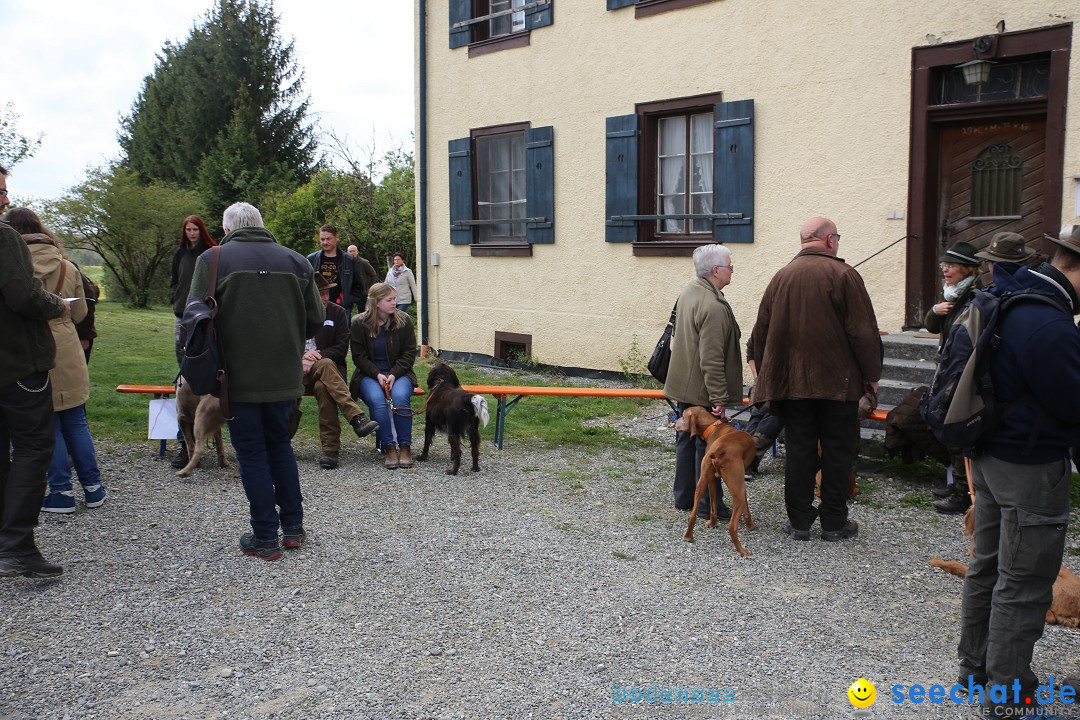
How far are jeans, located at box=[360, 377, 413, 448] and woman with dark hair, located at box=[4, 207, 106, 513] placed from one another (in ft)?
6.92

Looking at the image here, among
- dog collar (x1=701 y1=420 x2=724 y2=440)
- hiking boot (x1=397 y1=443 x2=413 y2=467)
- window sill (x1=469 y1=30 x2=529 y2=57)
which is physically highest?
window sill (x1=469 y1=30 x2=529 y2=57)

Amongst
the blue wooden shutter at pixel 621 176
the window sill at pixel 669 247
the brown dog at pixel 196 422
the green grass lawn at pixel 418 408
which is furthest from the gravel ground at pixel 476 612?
the blue wooden shutter at pixel 621 176

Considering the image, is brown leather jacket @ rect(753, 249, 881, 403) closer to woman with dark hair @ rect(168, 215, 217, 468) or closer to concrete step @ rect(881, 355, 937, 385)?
concrete step @ rect(881, 355, 937, 385)

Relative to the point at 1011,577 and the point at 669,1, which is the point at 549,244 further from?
the point at 1011,577

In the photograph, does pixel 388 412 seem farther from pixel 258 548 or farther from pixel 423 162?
pixel 423 162

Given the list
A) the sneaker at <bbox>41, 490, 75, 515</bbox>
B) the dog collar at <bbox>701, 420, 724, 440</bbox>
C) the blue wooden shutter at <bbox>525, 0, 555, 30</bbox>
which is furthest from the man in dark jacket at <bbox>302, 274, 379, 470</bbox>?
the blue wooden shutter at <bbox>525, 0, 555, 30</bbox>

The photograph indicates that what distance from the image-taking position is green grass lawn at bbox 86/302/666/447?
8.83m

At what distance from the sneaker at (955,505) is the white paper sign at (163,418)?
5684mm

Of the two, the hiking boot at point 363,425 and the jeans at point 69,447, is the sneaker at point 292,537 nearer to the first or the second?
the jeans at point 69,447

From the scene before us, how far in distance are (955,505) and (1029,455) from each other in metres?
3.15

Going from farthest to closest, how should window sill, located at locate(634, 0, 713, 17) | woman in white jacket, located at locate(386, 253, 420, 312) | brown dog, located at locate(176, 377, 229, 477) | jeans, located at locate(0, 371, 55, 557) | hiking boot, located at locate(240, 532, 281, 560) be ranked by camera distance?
woman in white jacket, located at locate(386, 253, 420, 312) → window sill, located at locate(634, 0, 713, 17) → brown dog, located at locate(176, 377, 229, 477) → hiking boot, located at locate(240, 532, 281, 560) → jeans, located at locate(0, 371, 55, 557)

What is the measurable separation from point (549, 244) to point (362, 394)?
5.31 meters

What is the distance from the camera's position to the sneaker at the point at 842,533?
5719 mm

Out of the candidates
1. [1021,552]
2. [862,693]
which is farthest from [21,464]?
[1021,552]
